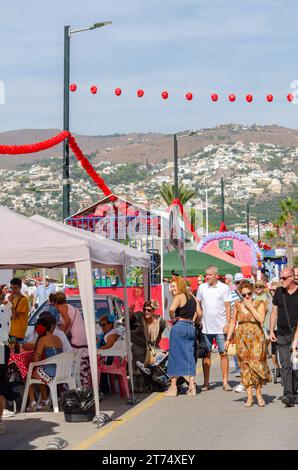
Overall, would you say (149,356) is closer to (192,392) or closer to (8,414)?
(192,392)

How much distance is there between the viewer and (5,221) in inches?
536

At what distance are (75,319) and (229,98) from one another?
39.4ft

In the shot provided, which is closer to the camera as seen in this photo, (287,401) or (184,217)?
(287,401)

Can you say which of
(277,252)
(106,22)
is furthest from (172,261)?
(277,252)

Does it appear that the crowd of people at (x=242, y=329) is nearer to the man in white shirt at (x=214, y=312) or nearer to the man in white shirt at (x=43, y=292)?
the man in white shirt at (x=214, y=312)

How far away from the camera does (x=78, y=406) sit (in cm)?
1327

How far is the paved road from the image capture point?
36.3ft

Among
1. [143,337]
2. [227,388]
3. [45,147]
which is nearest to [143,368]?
[143,337]

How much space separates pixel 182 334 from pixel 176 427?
139 inches

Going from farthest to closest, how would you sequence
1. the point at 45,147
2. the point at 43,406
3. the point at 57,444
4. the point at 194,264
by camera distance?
the point at 194,264
the point at 45,147
the point at 43,406
the point at 57,444

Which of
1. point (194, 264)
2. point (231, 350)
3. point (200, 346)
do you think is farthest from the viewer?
point (194, 264)

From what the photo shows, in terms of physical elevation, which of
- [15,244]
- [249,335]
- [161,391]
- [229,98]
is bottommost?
[161,391]

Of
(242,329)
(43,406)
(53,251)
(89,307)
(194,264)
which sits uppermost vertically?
(53,251)
